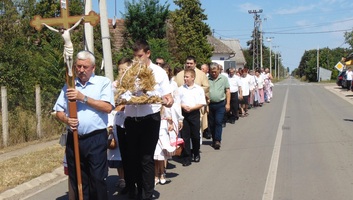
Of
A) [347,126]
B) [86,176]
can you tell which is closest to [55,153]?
[86,176]

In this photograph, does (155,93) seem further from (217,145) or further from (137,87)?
(217,145)

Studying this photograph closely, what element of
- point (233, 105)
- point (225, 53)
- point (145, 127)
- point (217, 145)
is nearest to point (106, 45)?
point (217, 145)

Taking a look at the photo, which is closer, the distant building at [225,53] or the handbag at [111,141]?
the handbag at [111,141]

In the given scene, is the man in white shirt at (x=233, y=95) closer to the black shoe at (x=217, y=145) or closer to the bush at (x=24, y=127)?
the black shoe at (x=217, y=145)

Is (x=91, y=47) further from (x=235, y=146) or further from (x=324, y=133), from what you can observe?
(x=324, y=133)

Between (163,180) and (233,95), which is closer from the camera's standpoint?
(163,180)

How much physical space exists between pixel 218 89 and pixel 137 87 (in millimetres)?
4848

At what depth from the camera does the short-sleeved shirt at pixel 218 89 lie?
34.6 ft

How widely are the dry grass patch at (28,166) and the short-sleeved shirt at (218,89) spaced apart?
340cm

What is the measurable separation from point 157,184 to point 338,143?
17.9 feet

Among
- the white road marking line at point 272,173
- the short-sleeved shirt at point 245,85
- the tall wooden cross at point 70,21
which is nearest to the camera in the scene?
the tall wooden cross at point 70,21

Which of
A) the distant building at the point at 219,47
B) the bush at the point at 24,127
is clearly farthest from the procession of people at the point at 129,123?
the distant building at the point at 219,47

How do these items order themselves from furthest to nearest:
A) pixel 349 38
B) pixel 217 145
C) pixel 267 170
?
pixel 349 38, pixel 217 145, pixel 267 170

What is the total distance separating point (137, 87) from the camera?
5930 mm
